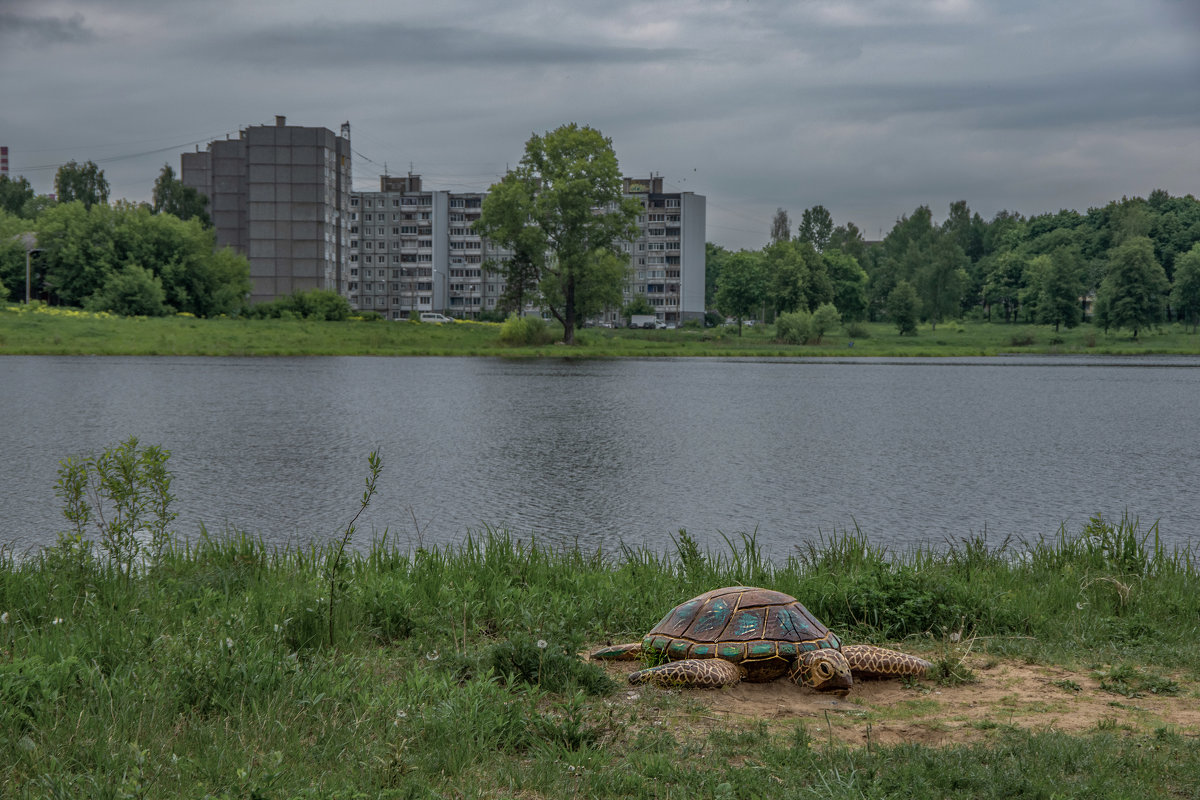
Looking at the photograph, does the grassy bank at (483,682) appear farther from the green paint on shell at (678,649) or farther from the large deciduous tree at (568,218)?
the large deciduous tree at (568,218)

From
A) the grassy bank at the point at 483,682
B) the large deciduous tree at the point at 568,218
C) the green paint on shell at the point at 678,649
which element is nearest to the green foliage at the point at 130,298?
the large deciduous tree at the point at 568,218

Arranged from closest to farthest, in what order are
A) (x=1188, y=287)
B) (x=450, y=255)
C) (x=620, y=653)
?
1. (x=620, y=653)
2. (x=1188, y=287)
3. (x=450, y=255)

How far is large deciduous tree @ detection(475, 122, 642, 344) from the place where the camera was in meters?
77.2

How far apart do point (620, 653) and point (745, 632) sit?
854 millimetres

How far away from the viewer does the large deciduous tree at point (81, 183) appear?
5157 inches

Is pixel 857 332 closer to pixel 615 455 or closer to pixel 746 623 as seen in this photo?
pixel 615 455

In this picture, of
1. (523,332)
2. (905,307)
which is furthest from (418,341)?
(905,307)

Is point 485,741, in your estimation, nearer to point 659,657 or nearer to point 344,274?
point 659,657

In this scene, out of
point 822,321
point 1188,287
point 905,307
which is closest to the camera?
point 822,321

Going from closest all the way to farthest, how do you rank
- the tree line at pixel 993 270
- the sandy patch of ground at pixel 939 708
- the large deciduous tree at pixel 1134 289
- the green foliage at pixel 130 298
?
1. the sandy patch of ground at pixel 939 708
2. the green foliage at pixel 130 298
3. the large deciduous tree at pixel 1134 289
4. the tree line at pixel 993 270

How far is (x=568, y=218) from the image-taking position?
3081 inches

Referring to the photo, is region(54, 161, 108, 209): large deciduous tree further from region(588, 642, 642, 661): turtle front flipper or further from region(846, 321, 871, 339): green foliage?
region(588, 642, 642, 661): turtle front flipper

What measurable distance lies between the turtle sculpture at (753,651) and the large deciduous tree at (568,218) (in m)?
71.1

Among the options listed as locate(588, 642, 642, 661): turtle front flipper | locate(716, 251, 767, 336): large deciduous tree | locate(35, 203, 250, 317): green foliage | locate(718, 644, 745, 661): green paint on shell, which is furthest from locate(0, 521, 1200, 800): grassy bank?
locate(716, 251, 767, 336): large deciduous tree
